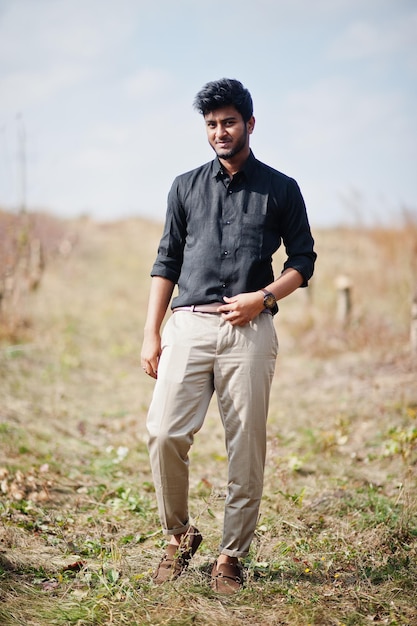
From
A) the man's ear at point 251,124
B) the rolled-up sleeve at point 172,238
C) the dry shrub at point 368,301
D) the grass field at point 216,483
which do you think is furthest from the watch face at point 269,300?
the dry shrub at point 368,301

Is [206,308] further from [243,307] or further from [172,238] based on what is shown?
[172,238]

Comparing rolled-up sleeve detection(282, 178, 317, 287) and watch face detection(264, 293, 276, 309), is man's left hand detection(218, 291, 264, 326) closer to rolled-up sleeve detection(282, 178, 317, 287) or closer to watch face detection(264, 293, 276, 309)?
watch face detection(264, 293, 276, 309)

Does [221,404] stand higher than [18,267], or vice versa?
[18,267]

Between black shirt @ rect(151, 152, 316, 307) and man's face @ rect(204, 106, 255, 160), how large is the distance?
0.09 m

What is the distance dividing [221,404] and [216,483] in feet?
6.41

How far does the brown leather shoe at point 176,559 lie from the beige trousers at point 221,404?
0.14 metres

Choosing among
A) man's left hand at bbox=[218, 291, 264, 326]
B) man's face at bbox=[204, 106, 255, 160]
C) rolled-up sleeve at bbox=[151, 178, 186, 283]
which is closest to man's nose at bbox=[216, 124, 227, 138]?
man's face at bbox=[204, 106, 255, 160]

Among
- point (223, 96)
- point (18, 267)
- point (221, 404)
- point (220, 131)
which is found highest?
point (223, 96)

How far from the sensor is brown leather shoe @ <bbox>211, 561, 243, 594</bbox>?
264cm

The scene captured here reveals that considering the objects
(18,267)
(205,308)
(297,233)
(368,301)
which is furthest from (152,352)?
(368,301)

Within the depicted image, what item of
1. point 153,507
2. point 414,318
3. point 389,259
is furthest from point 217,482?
point 389,259

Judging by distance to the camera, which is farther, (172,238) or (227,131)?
(172,238)

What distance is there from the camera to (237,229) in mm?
2609

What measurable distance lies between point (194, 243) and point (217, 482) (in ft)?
7.62
